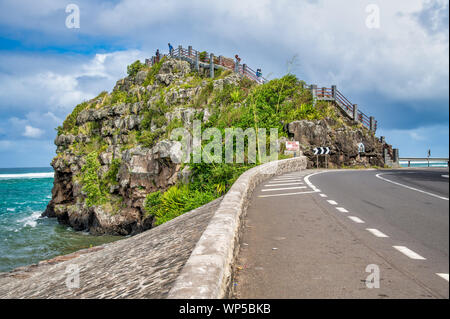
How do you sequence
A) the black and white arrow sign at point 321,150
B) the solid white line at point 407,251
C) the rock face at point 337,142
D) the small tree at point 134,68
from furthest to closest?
the small tree at point 134,68, the rock face at point 337,142, the black and white arrow sign at point 321,150, the solid white line at point 407,251

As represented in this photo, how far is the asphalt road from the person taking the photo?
166 centimetres

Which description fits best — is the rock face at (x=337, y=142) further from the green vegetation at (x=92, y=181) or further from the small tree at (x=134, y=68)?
the small tree at (x=134, y=68)

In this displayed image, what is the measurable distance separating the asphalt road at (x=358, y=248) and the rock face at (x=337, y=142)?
23.5 metres

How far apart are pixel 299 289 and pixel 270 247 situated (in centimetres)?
190

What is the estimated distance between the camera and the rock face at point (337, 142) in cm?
3142

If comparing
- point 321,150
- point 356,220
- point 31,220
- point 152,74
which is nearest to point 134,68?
point 152,74

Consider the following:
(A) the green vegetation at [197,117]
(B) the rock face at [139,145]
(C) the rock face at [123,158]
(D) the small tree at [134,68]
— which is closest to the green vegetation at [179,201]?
(A) the green vegetation at [197,117]

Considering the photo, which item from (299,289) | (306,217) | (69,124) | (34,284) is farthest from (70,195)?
(299,289)

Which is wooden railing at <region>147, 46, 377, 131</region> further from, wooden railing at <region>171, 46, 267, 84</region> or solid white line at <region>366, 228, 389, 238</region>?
solid white line at <region>366, 228, 389, 238</region>

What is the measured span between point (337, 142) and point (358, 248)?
94.3 feet

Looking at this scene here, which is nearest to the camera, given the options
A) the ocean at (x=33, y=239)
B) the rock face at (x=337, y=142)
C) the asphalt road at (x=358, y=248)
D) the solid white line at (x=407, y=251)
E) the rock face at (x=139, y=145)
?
the asphalt road at (x=358, y=248)

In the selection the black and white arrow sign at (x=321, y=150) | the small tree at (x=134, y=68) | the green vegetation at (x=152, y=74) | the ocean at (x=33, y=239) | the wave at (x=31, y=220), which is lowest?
the wave at (x=31, y=220)

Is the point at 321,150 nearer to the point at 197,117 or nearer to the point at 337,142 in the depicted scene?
the point at 337,142

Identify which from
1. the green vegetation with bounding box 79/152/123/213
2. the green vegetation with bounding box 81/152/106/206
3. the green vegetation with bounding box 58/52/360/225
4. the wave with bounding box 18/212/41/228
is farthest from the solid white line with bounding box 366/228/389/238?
the wave with bounding box 18/212/41/228
